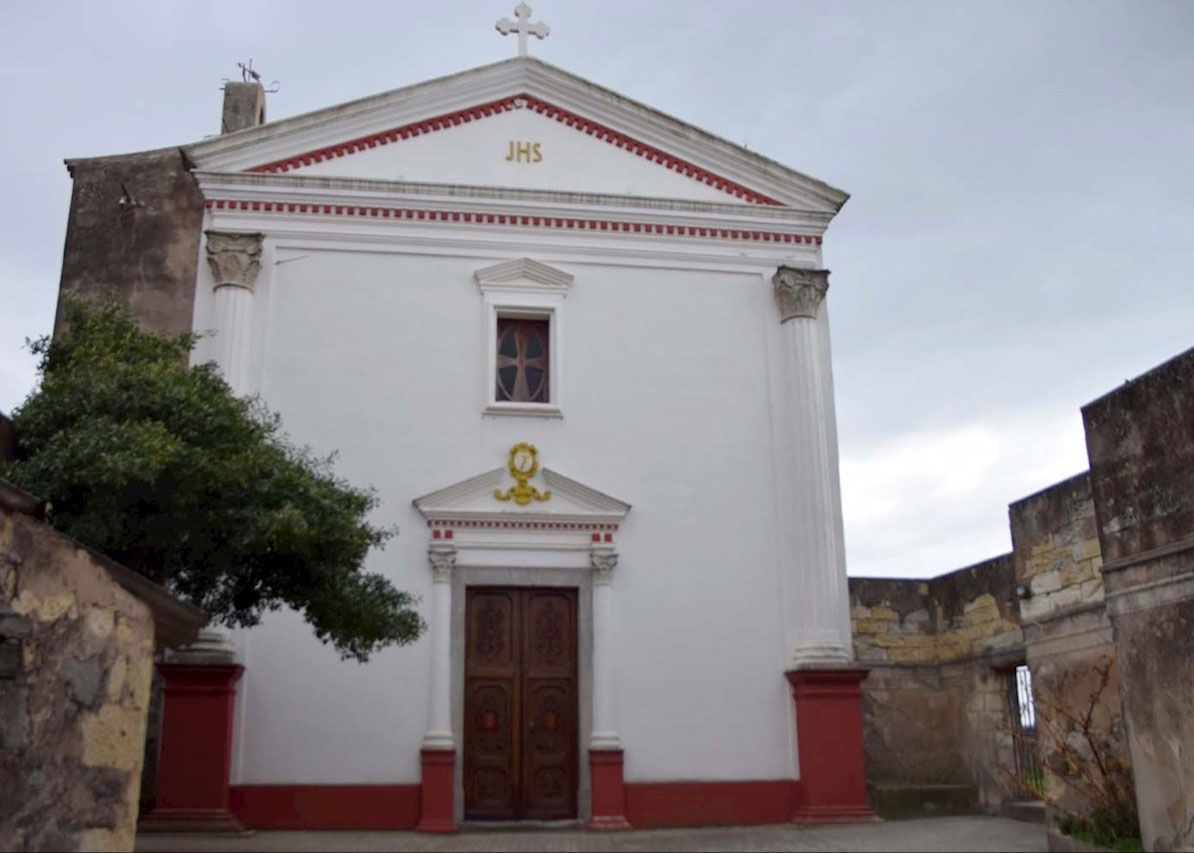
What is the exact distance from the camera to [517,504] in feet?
48.1

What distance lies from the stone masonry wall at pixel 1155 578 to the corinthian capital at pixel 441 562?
7275 mm

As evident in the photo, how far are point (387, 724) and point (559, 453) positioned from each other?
374 cm

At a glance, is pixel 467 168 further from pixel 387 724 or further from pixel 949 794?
pixel 949 794

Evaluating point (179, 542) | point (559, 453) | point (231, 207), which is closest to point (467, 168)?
point (231, 207)

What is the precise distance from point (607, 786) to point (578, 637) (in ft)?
5.67

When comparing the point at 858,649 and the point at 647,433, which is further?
the point at 858,649

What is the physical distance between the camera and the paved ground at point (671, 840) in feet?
37.7

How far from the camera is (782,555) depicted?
15070 mm

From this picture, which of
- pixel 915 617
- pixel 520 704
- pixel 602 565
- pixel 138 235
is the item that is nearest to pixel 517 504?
pixel 602 565

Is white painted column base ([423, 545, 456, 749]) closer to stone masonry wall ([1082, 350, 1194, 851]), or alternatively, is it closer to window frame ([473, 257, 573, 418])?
window frame ([473, 257, 573, 418])

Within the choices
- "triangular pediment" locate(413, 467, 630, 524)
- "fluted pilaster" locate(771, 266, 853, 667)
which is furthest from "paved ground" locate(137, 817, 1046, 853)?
"triangular pediment" locate(413, 467, 630, 524)

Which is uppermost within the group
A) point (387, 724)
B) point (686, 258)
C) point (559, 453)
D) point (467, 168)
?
point (467, 168)

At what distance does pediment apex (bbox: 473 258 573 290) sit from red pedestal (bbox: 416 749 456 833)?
5.72 m

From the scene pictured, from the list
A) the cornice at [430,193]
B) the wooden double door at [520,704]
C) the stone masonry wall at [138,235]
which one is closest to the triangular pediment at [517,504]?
the wooden double door at [520,704]
